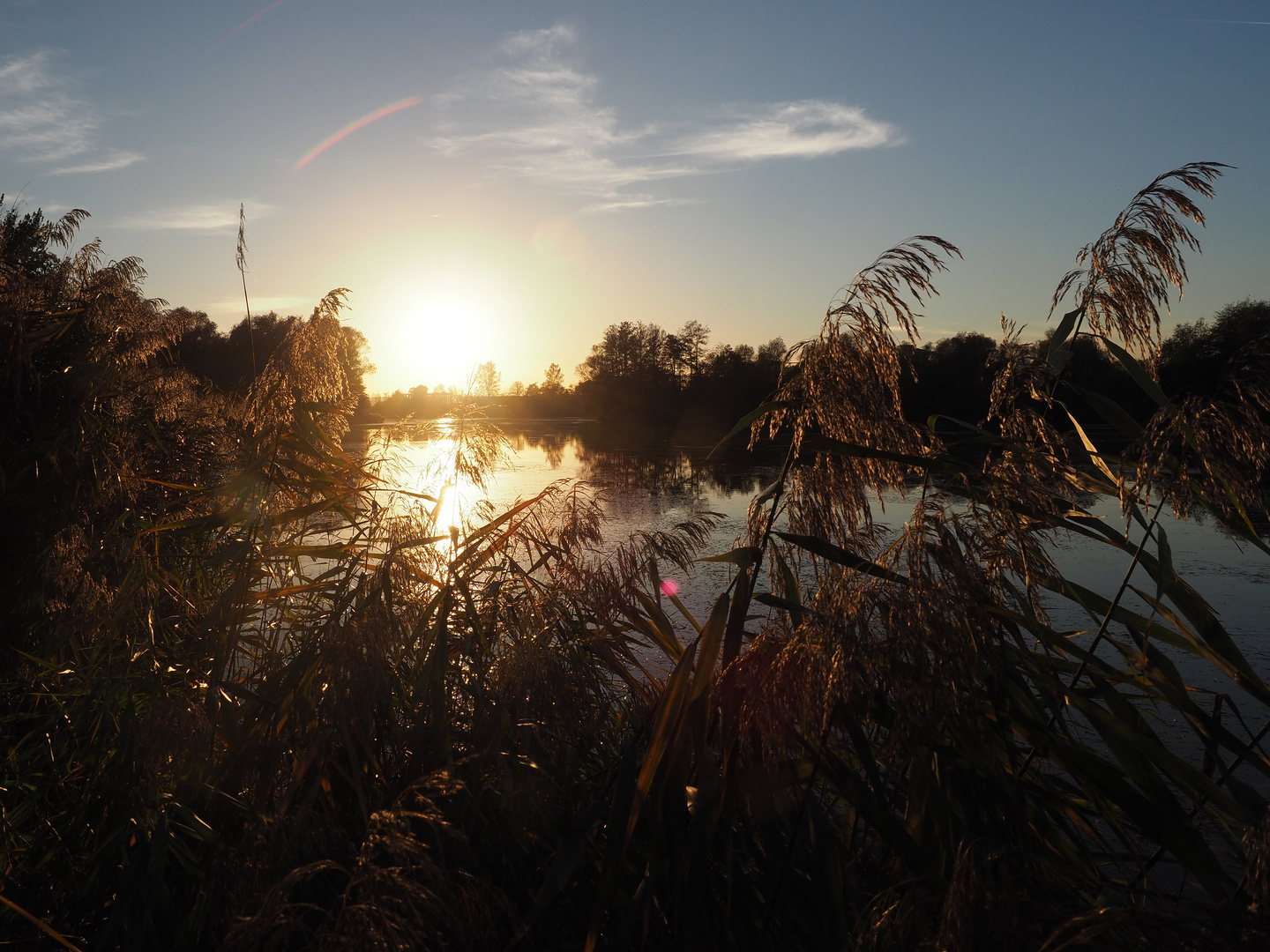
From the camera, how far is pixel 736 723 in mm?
1575

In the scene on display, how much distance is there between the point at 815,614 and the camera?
133 centimetres

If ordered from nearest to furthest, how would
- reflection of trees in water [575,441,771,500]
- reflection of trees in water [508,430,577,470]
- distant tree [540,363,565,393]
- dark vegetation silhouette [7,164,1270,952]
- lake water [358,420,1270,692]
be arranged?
1. dark vegetation silhouette [7,164,1270,952]
2. lake water [358,420,1270,692]
3. reflection of trees in water [575,441,771,500]
4. reflection of trees in water [508,430,577,470]
5. distant tree [540,363,565,393]

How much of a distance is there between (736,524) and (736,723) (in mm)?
6216

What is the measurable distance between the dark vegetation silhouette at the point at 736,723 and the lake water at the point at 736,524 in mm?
278

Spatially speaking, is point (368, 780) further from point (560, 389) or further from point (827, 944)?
point (560, 389)

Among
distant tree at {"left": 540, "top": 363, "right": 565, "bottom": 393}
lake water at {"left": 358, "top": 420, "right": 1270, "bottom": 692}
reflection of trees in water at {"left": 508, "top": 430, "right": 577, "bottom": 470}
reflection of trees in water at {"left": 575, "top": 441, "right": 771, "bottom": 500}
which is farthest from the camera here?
distant tree at {"left": 540, "top": 363, "right": 565, "bottom": 393}

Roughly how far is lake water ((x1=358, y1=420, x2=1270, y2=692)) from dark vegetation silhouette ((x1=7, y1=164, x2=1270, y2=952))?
0.91ft

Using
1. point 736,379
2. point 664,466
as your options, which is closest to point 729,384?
point 736,379

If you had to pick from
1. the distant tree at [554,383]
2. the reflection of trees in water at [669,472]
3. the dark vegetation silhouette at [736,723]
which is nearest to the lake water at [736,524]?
the reflection of trees in water at [669,472]

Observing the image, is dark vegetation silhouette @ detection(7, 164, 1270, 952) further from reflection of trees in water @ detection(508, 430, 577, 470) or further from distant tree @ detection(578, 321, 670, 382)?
distant tree @ detection(578, 321, 670, 382)

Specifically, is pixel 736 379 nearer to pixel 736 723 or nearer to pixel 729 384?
pixel 729 384

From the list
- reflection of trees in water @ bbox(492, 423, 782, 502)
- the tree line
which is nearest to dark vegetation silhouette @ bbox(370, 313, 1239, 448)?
the tree line

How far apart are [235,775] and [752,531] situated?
140 cm

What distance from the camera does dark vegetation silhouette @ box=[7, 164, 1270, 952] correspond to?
48.1 inches
